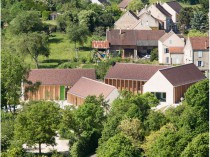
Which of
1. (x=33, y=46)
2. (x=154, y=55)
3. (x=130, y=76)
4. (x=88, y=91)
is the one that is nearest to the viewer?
(x=88, y=91)

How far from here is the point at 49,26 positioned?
250 feet

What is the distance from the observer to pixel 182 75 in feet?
168

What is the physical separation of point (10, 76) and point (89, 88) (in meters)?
8.74

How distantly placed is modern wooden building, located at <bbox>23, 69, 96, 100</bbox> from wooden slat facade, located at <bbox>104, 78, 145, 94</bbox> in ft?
7.52

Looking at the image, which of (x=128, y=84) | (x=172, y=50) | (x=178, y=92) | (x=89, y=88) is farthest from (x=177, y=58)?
(x=89, y=88)

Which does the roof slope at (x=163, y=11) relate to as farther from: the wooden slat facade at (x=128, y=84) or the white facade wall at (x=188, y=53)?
the wooden slat facade at (x=128, y=84)

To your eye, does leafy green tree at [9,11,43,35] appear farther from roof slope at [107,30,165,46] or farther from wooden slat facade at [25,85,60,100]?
wooden slat facade at [25,85,60,100]

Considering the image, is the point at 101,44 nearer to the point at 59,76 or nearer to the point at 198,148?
the point at 59,76

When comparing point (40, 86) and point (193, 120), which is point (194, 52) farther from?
point (193, 120)

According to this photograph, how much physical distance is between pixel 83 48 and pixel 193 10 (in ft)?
69.8

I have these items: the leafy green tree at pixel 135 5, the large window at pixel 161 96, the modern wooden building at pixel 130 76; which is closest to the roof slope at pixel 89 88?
the modern wooden building at pixel 130 76

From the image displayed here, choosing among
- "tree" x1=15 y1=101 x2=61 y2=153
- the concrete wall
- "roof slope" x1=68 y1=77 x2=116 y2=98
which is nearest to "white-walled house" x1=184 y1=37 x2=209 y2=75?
"roof slope" x1=68 y1=77 x2=116 y2=98

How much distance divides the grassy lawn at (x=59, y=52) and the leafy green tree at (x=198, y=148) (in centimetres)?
3211

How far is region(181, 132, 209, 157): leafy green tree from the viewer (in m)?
33.0
